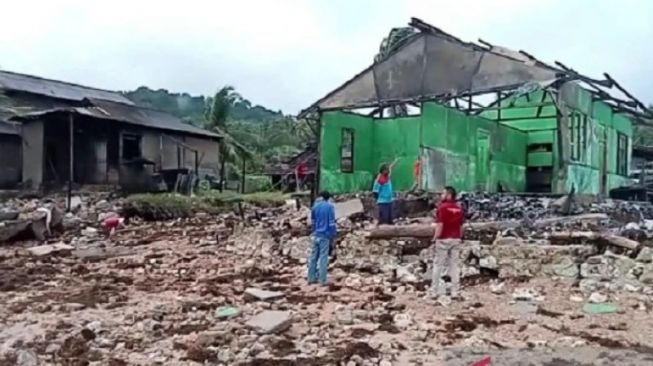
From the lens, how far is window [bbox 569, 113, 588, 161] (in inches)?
622

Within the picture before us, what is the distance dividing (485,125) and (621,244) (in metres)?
8.03

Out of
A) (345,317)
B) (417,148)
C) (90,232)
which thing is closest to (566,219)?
(345,317)

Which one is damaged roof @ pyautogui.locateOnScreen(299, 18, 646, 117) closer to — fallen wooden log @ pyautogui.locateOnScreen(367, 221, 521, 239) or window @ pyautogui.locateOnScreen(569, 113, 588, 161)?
window @ pyautogui.locateOnScreen(569, 113, 588, 161)

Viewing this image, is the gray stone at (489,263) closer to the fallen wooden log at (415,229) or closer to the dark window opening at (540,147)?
the fallen wooden log at (415,229)

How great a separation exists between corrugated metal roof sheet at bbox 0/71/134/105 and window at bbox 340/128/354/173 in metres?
17.1

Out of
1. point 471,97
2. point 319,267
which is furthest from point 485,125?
point 319,267

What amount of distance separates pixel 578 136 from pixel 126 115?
17.5 m

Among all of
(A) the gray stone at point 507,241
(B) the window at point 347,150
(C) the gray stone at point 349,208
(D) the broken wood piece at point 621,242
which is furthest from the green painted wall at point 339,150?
(D) the broken wood piece at point 621,242

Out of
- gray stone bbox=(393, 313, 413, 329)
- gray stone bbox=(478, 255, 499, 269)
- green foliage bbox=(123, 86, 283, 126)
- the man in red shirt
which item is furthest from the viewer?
green foliage bbox=(123, 86, 283, 126)

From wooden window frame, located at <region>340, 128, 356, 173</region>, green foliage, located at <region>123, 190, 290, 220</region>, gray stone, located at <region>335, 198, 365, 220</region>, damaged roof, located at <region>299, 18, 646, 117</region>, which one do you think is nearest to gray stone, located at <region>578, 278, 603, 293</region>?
gray stone, located at <region>335, 198, 365, 220</region>

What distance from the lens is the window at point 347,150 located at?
17.1 metres

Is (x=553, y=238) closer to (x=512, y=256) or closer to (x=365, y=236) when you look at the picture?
(x=512, y=256)

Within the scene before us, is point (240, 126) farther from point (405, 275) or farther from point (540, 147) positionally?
point (405, 275)

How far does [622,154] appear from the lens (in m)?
19.8
